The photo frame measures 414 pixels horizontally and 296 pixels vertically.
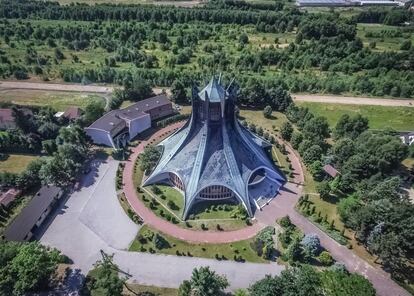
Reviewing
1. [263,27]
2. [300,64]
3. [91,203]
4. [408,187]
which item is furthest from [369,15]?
[91,203]

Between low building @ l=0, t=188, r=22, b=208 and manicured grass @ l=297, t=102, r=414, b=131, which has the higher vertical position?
manicured grass @ l=297, t=102, r=414, b=131

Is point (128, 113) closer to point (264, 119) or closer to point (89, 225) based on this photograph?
point (89, 225)

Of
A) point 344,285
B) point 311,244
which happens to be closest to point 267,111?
point 311,244

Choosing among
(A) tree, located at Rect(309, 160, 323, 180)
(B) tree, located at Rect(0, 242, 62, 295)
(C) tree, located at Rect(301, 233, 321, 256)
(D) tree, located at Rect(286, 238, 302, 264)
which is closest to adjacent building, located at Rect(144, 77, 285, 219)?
(A) tree, located at Rect(309, 160, 323, 180)

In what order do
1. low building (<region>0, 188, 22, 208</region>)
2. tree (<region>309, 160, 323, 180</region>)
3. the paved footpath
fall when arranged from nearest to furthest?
the paved footpath, low building (<region>0, 188, 22, 208</region>), tree (<region>309, 160, 323, 180</region>)

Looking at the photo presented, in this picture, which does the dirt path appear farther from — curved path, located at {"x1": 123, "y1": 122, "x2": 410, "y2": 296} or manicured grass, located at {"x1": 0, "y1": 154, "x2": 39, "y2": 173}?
manicured grass, located at {"x1": 0, "y1": 154, "x2": 39, "y2": 173}

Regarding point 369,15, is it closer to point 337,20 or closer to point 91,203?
point 337,20

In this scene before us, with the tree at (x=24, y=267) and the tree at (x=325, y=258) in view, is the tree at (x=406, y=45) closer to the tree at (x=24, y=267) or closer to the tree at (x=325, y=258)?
the tree at (x=325, y=258)

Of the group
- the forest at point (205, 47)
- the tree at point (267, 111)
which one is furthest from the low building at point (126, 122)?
the tree at point (267, 111)
